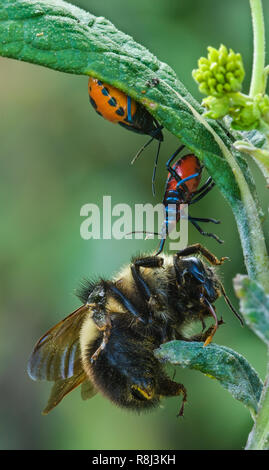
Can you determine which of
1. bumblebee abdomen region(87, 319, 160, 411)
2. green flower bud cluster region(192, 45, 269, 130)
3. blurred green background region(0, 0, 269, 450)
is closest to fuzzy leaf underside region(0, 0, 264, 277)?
green flower bud cluster region(192, 45, 269, 130)

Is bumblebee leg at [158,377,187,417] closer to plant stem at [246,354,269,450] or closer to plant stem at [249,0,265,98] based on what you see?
plant stem at [246,354,269,450]

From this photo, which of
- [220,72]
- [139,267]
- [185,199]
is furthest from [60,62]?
[185,199]

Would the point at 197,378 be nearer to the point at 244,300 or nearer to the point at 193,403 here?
the point at 193,403

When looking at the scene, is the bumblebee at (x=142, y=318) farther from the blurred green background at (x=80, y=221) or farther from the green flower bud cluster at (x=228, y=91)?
the blurred green background at (x=80, y=221)

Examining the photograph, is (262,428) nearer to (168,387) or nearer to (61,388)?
(168,387)

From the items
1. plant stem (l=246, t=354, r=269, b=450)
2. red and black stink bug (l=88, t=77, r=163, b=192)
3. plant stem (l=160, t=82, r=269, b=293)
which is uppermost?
red and black stink bug (l=88, t=77, r=163, b=192)

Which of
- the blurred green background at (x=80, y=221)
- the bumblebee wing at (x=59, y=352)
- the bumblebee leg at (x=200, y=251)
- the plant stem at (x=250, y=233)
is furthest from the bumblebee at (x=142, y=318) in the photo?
the blurred green background at (x=80, y=221)
